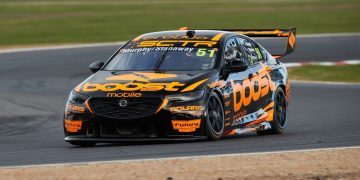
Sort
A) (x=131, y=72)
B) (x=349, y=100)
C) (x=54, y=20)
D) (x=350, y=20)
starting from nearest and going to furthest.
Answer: (x=131, y=72) → (x=349, y=100) → (x=350, y=20) → (x=54, y=20)

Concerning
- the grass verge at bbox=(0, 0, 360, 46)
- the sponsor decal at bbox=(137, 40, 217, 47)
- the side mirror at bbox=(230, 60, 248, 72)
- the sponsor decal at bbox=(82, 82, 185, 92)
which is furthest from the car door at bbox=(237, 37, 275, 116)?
the grass verge at bbox=(0, 0, 360, 46)

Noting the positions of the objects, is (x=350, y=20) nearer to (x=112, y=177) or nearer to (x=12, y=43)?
(x=12, y=43)

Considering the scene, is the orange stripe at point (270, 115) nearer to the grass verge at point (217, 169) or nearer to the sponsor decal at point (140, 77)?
the sponsor decal at point (140, 77)

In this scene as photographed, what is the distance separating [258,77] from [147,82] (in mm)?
2050

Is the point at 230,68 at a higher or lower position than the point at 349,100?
higher

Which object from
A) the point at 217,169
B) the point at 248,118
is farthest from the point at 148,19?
the point at 217,169

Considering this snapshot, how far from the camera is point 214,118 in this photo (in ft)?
35.5

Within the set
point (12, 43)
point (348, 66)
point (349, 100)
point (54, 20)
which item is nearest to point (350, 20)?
point (54, 20)

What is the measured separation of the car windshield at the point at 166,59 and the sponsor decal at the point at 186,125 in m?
0.98

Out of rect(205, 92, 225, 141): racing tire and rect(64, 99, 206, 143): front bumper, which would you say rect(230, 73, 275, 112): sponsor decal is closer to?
rect(205, 92, 225, 141): racing tire

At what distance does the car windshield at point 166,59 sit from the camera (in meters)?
11.4

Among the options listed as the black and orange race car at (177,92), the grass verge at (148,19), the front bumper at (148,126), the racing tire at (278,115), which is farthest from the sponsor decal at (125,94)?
the grass verge at (148,19)

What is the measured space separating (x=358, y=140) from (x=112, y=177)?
3.71m

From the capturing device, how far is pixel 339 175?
25.5 ft
